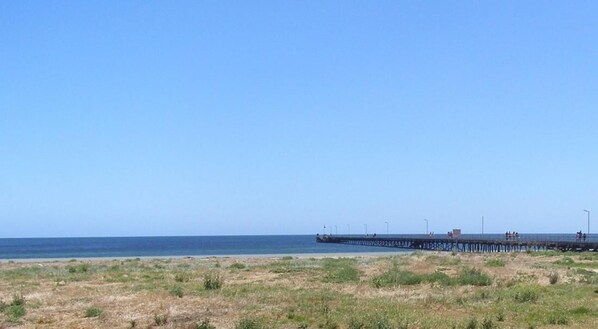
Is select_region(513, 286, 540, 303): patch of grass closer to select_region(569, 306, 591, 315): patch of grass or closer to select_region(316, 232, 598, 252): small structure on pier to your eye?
select_region(569, 306, 591, 315): patch of grass

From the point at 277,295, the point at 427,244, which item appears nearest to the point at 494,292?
the point at 277,295

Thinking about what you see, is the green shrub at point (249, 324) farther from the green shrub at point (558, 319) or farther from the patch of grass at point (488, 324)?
the green shrub at point (558, 319)

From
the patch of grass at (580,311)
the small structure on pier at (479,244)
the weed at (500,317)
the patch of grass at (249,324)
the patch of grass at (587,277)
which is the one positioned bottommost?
the small structure on pier at (479,244)

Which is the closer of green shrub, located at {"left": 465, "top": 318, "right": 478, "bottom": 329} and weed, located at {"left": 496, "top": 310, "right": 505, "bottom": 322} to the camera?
green shrub, located at {"left": 465, "top": 318, "right": 478, "bottom": 329}

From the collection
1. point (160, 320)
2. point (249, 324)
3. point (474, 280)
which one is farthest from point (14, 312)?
point (474, 280)

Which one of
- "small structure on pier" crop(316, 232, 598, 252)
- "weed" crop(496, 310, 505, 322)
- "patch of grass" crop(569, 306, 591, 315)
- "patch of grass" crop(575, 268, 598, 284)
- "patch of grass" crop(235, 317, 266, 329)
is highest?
"patch of grass" crop(575, 268, 598, 284)

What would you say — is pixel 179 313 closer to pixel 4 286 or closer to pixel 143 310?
pixel 143 310

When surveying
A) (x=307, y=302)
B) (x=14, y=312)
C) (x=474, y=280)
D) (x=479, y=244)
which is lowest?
(x=479, y=244)

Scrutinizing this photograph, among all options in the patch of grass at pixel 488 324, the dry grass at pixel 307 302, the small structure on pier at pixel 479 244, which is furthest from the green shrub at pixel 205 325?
the small structure on pier at pixel 479 244

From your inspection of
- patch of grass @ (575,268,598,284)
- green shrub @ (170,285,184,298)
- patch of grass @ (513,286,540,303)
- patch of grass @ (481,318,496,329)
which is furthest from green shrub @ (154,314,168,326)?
patch of grass @ (575,268,598,284)

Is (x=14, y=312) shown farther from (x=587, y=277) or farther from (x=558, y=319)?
(x=587, y=277)

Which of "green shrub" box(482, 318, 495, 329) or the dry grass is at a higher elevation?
"green shrub" box(482, 318, 495, 329)

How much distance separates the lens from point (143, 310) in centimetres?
2395

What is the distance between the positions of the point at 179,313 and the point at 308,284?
1163 centimetres
